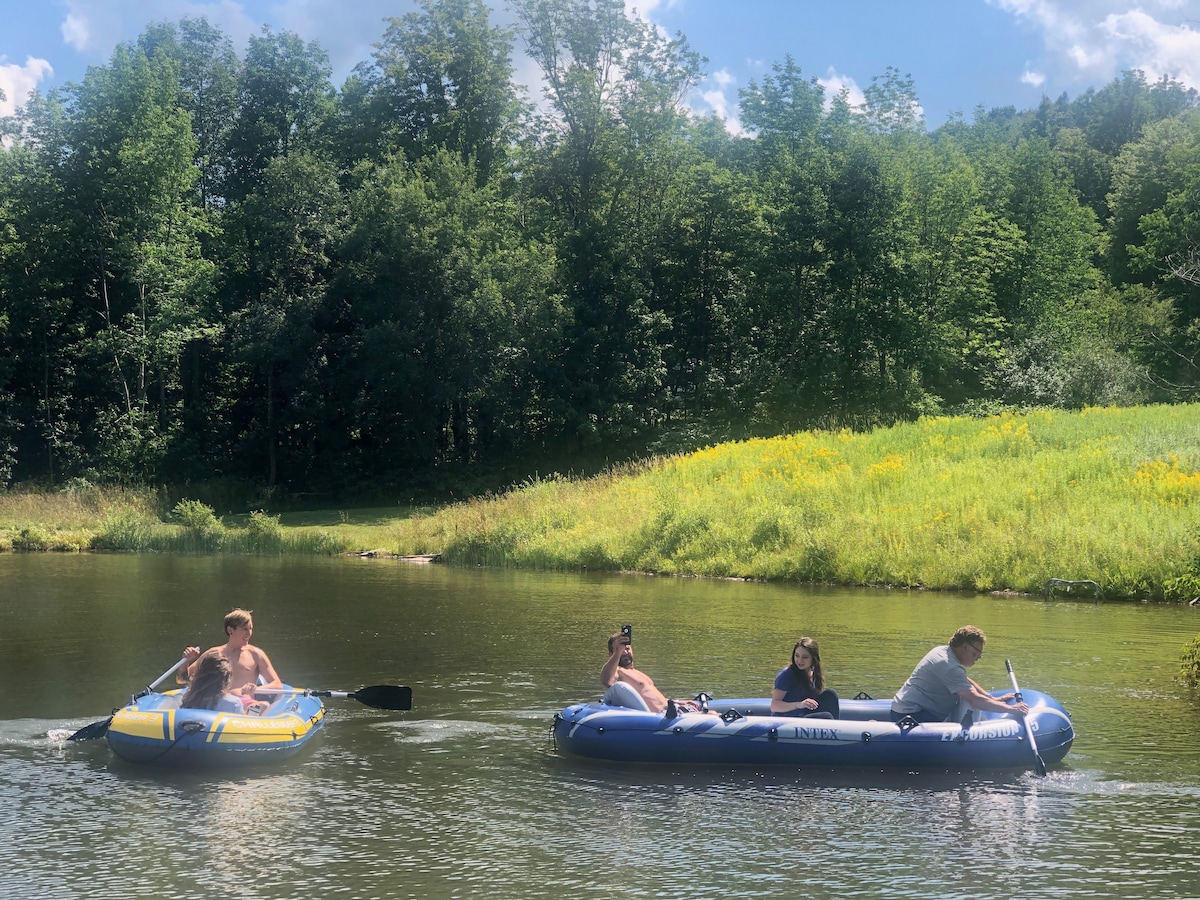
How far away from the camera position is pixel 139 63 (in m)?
43.5

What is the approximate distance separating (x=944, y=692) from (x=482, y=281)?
3340cm

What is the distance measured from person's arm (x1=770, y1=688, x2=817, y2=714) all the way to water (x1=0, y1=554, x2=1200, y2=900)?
1.98 feet

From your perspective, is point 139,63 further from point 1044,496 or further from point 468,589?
point 1044,496

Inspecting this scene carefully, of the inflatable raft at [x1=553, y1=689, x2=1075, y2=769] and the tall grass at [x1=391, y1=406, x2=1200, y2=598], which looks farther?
the tall grass at [x1=391, y1=406, x2=1200, y2=598]

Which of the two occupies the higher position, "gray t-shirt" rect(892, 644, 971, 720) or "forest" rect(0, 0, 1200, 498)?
"forest" rect(0, 0, 1200, 498)

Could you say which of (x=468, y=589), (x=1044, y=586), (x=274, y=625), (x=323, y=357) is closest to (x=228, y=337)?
(x=323, y=357)

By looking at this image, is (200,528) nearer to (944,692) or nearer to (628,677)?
(628,677)

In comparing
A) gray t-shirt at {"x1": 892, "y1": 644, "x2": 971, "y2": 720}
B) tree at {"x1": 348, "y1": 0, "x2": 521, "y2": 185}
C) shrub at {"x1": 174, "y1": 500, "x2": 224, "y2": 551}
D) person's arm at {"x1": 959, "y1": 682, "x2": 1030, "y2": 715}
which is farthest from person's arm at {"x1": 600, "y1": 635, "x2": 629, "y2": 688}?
tree at {"x1": 348, "y1": 0, "x2": 521, "y2": 185}

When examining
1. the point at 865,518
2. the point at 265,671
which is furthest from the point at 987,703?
the point at 865,518

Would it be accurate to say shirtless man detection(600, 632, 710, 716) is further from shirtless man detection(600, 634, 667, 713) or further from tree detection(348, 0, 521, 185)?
tree detection(348, 0, 521, 185)

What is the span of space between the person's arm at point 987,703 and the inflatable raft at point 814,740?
0.27 feet

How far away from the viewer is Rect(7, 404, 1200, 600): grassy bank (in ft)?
73.1

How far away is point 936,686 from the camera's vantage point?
10.9 meters

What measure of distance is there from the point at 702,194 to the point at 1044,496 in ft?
84.5
